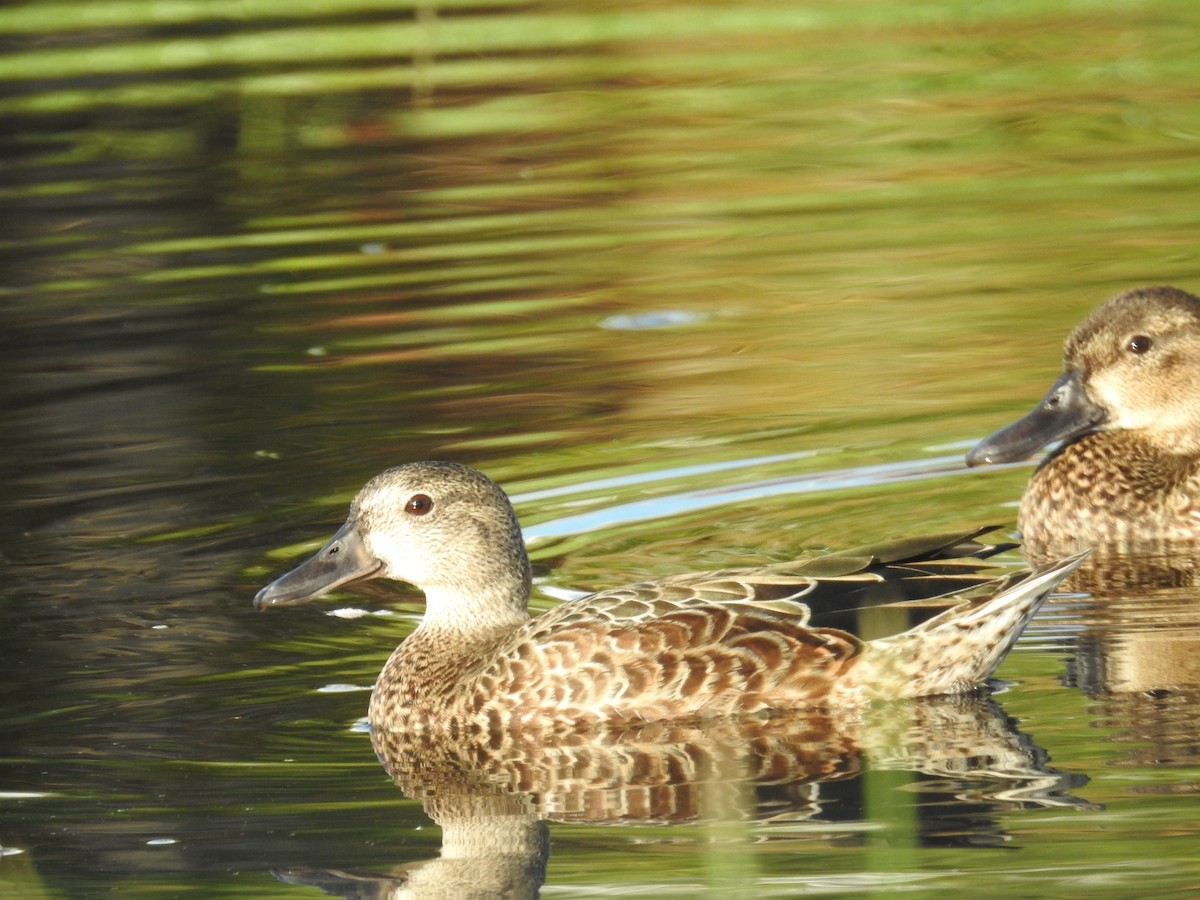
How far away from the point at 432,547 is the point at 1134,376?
3.26 m

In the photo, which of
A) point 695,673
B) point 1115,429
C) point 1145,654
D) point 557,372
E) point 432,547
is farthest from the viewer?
point 557,372

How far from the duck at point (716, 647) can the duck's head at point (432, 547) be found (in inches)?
0.5

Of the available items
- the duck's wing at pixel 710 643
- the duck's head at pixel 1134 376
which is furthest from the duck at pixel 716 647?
the duck's head at pixel 1134 376

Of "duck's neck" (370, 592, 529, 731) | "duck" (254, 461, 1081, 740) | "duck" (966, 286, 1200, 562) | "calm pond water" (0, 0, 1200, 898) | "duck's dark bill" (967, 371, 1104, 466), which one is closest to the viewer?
"calm pond water" (0, 0, 1200, 898)

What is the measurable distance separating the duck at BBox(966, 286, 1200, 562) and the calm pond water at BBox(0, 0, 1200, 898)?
0.31m

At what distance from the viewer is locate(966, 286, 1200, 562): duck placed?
945cm

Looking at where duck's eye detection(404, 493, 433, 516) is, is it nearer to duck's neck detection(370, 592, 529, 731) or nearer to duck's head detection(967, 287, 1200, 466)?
duck's neck detection(370, 592, 529, 731)

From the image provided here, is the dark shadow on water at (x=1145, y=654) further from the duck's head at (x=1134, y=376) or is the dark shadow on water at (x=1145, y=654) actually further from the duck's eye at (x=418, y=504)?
the duck's eye at (x=418, y=504)

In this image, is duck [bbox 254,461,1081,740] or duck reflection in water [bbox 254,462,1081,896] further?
duck [bbox 254,461,1081,740]

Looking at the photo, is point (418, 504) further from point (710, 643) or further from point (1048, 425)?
point (1048, 425)

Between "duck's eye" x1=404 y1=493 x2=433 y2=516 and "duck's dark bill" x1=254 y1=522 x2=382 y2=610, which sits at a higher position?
"duck's eye" x1=404 y1=493 x2=433 y2=516

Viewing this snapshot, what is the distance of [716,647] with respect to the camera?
734cm

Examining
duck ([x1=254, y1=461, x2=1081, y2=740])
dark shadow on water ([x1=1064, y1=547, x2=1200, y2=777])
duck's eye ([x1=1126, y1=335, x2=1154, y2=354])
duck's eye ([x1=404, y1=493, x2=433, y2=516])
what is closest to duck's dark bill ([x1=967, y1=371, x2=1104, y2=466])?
duck's eye ([x1=1126, y1=335, x2=1154, y2=354])

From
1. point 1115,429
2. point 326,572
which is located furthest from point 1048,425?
point 326,572
